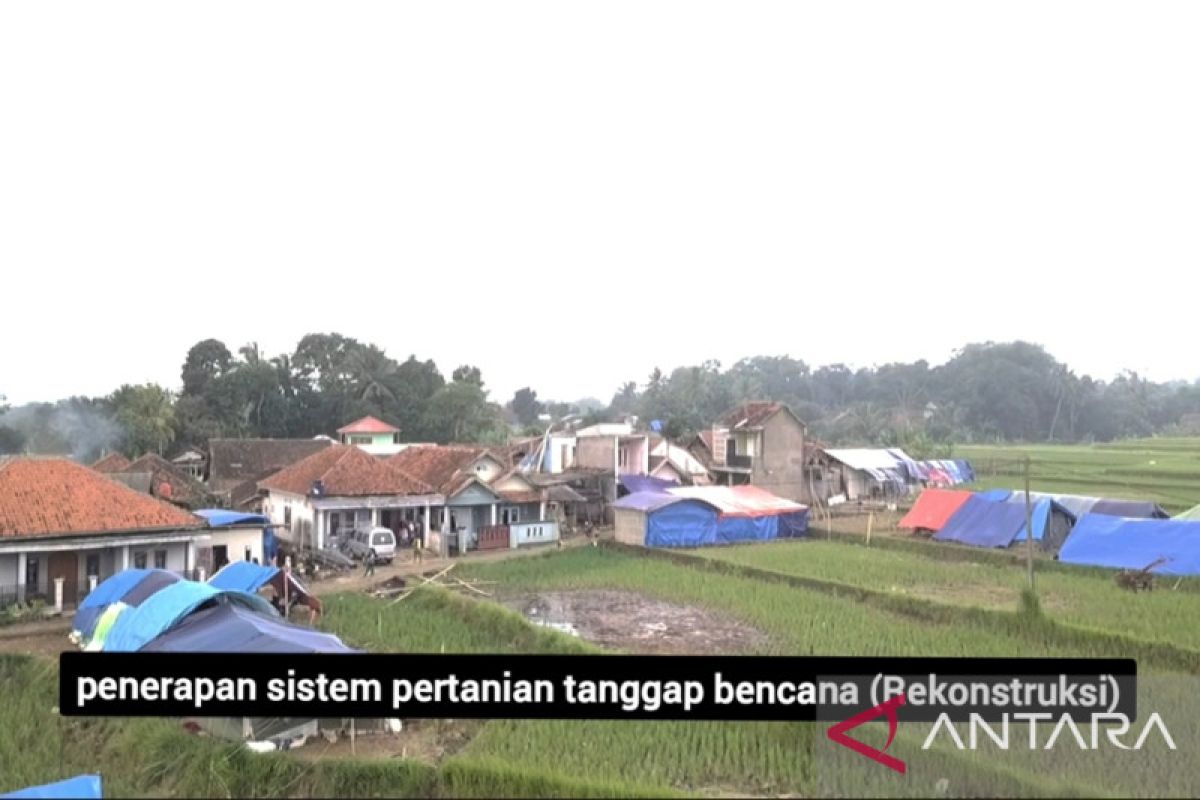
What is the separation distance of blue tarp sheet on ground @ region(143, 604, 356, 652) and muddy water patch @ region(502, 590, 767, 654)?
5.38 meters

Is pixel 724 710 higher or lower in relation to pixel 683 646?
higher

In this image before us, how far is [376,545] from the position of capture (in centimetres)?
2439

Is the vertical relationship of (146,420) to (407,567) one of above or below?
above

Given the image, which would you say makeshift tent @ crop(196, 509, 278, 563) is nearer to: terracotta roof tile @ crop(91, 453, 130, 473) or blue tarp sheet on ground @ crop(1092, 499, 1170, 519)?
terracotta roof tile @ crop(91, 453, 130, 473)

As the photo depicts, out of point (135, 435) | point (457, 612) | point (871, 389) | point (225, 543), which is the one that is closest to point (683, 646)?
point (457, 612)

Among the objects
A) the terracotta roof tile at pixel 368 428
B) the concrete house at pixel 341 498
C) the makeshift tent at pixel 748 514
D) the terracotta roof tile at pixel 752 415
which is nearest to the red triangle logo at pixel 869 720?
the makeshift tent at pixel 748 514

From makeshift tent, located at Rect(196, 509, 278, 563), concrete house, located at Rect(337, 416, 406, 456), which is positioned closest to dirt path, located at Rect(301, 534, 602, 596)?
makeshift tent, located at Rect(196, 509, 278, 563)

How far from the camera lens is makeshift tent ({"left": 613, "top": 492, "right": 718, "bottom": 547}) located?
28125mm

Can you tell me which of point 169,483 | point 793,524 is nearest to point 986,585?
point 793,524

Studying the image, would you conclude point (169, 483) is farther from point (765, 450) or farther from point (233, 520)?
point (765, 450)

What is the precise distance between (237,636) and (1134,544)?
70.0 feet

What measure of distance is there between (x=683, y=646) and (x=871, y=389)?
98506 millimetres

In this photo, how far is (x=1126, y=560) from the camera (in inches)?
857

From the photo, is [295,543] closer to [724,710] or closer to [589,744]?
[589,744]
